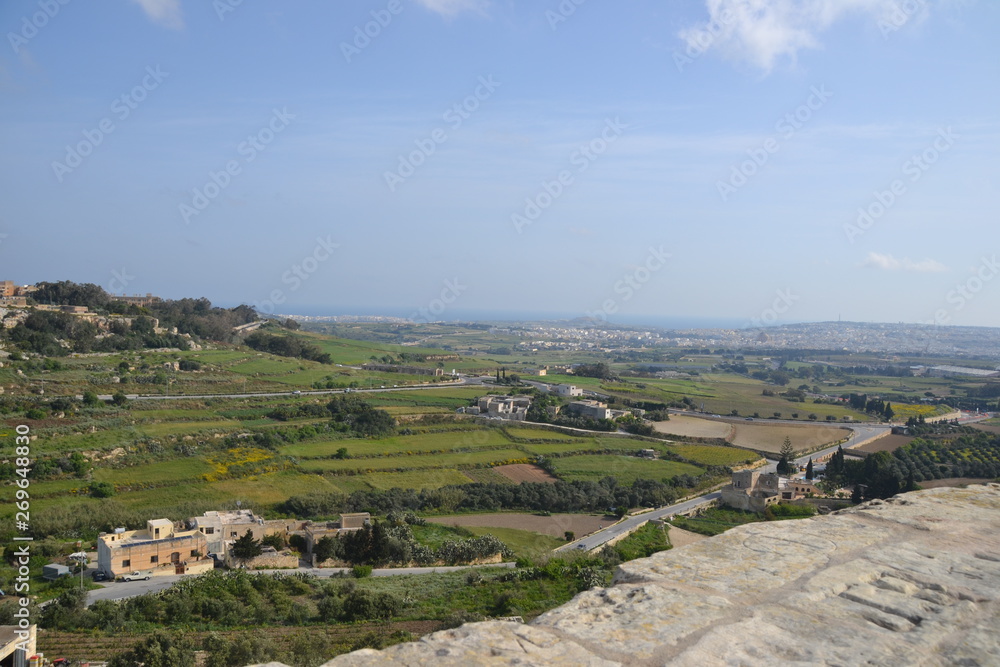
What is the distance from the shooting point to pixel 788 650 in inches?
124

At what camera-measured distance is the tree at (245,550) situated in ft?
66.1

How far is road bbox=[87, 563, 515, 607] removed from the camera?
16906 millimetres

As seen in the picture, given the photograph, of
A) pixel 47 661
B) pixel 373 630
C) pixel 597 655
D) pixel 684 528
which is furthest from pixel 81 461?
pixel 597 655

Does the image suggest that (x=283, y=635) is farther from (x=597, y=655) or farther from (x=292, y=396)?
(x=292, y=396)

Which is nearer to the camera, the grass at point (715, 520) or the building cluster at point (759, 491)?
the grass at point (715, 520)

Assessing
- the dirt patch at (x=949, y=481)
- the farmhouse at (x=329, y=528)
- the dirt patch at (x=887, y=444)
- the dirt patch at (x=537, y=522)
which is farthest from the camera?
the dirt patch at (x=887, y=444)

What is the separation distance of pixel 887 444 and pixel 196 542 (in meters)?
41.2

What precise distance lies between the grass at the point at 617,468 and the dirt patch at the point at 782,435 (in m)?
9.22

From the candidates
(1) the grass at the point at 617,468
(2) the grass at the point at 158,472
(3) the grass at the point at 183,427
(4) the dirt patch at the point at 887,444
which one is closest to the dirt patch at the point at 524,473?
(1) the grass at the point at 617,468

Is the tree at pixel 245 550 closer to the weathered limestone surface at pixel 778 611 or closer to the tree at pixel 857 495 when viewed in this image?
the weathered limestone surface at pixel 778 611

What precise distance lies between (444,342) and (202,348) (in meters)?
80.5

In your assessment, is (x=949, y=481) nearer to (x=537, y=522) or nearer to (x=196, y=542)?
(x=537, y=522)

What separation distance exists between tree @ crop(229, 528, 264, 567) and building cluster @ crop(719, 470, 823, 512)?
20.5m

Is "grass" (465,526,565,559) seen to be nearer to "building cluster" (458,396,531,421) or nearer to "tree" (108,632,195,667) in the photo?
"tree" (108,632,195,667)
